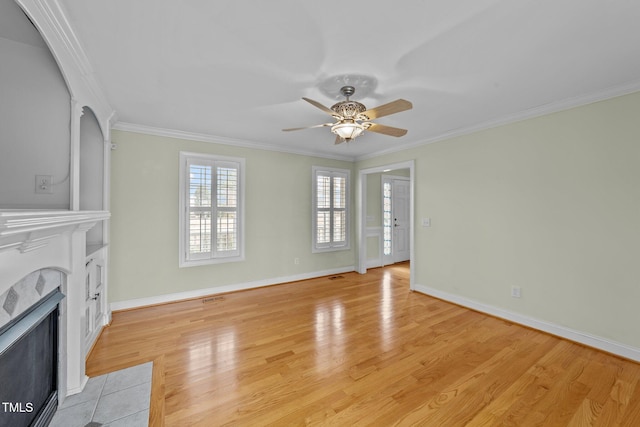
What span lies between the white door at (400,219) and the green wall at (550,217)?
7.63 feet

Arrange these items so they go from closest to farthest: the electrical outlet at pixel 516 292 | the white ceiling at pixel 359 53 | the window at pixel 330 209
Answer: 1. the white ceiling at pixel 359 53
2. the electrical outlet at pixel 516 292
3. the window at pixel 330 209

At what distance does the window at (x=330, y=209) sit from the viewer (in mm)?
4926

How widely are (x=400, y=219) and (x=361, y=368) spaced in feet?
15.6

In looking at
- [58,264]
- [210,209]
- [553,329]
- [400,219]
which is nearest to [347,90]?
[58,264]

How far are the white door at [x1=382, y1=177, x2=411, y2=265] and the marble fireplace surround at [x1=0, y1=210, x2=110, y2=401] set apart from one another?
16.8 ft

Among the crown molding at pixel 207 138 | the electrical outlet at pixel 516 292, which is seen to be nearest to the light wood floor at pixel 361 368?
the electrical outlet at pixel 516 292

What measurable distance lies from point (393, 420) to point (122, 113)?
3.94 meters

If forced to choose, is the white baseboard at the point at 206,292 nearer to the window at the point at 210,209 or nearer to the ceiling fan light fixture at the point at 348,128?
→ the window at the point at 210,209

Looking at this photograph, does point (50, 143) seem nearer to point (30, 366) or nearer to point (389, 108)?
point (30, 366)

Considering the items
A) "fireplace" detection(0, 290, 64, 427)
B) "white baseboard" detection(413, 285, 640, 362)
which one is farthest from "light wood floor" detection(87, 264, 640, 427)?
"fireplace" detection(0, 290, 64, 427)

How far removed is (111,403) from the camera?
1781 mm

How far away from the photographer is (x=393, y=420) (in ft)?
5.40

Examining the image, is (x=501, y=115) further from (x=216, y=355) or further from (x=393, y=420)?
(x=216, y=355)

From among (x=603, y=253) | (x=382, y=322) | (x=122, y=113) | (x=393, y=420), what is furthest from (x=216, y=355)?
(x=603, y=253)
